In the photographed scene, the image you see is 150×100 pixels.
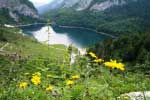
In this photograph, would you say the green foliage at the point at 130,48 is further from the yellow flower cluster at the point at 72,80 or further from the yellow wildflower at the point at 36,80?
the yellow wildflower at the point at 36,80

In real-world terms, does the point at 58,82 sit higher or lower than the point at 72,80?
lower

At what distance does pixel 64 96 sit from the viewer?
634 cm

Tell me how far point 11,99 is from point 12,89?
0.36m

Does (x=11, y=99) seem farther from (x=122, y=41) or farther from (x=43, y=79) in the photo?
(x=122, y=41)

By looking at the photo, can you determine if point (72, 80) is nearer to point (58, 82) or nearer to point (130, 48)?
point (58, 82)

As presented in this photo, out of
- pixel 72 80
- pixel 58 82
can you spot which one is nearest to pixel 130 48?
pixel 58 82

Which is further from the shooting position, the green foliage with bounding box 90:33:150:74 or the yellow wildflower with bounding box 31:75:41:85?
the green foliage with bounding box 90:33:150:74

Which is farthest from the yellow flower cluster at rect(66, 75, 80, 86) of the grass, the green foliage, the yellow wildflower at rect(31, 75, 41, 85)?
the green foliage

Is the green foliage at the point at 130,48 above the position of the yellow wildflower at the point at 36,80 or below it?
below

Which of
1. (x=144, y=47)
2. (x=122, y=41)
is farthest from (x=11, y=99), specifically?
(x=122, y=41)

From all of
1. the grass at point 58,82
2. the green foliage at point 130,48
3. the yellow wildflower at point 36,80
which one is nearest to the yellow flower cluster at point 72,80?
the grass at point 58,82

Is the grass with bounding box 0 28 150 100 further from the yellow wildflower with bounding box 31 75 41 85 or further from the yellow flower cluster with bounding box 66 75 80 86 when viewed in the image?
the yellow wildflower with bounding box 31 75 41 85

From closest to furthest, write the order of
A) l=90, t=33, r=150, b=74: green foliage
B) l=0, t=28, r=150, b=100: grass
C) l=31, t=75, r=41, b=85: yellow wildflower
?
l=0, t=28, r=150, b=100: grass, l=31, t=75, r=41, b=85: yellow wildflower, l=90, t=33, r=150, b=74: green foliage

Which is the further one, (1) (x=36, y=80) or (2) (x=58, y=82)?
(2) (x=58, y=82)
